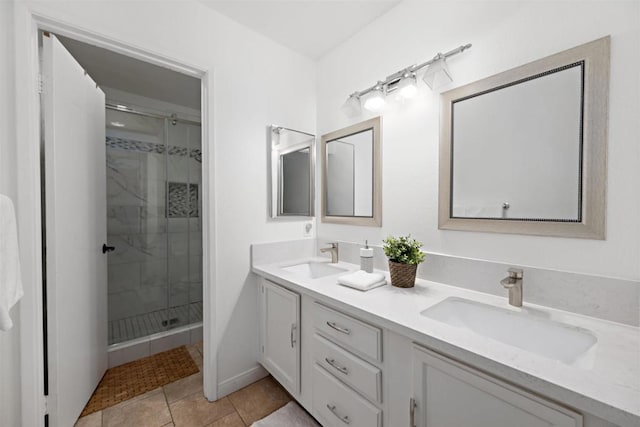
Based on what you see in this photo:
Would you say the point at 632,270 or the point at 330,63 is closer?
the point at 632,270

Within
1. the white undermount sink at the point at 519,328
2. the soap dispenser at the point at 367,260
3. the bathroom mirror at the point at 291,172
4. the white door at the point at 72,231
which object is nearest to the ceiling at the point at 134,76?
the white door at the point at 72,231

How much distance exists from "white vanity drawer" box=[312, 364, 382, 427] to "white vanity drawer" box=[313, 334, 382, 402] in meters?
0.04

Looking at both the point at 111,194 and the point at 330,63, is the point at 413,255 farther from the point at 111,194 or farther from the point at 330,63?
the point at 111,194

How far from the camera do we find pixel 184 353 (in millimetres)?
2113

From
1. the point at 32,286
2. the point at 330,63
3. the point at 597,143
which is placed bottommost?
the point at 32,286

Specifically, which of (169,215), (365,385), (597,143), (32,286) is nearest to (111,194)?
(169,215)

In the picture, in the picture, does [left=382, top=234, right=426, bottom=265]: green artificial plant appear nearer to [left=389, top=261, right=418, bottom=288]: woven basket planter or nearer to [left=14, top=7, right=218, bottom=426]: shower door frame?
[left=389, top=261, right=418, bottom=288]: woven basket planter

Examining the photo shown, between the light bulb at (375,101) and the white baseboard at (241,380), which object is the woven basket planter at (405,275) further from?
the white baseboard at (241,380)

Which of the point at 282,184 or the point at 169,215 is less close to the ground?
the point at 282,184

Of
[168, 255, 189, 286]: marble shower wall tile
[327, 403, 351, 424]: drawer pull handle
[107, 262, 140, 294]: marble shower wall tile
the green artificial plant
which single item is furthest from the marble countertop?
[107, 262, 140, 294]: marble shower wall tile

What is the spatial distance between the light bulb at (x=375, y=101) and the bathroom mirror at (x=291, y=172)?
23.0 inches

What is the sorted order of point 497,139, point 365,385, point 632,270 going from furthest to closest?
point 497,139, point 365,385, point 632,270

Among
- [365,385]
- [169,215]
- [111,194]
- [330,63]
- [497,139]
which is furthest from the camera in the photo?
[169,215]

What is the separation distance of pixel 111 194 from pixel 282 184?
5.65 feet
